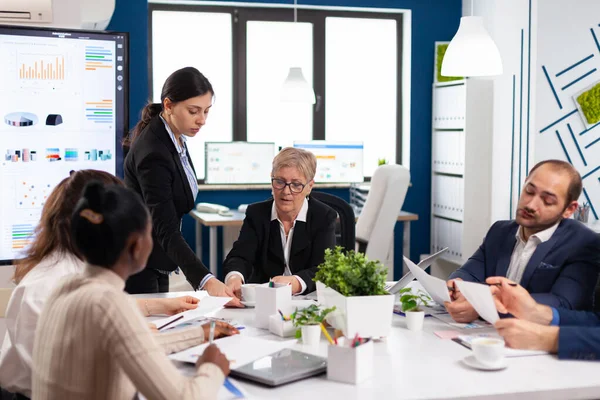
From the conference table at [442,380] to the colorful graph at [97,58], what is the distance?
1.91 meters

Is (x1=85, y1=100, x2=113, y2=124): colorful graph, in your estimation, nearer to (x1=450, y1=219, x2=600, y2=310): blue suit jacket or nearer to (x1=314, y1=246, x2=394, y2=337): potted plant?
(x1=314, y1=246, x2=394, y2=337): potted plant

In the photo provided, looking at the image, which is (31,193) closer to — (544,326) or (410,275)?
(410,275)

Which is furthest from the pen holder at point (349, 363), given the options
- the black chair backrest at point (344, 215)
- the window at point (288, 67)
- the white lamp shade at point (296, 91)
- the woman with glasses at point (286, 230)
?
the window at point (288, 67)

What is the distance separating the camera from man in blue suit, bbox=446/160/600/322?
6.97 ft

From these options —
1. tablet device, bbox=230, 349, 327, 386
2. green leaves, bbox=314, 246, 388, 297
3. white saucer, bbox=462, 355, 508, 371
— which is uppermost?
green leaves, bbox=314, 246, 388, 297

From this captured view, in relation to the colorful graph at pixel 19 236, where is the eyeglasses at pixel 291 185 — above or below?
above

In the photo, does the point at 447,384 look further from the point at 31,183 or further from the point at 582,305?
the point at 31,183

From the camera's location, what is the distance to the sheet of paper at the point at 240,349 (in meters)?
1.72

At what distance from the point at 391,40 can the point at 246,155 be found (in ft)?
5.95

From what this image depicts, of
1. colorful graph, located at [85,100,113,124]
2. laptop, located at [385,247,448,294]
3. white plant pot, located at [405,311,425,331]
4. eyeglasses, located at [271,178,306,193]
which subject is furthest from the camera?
colorful graph, located at [85,100,113,124]

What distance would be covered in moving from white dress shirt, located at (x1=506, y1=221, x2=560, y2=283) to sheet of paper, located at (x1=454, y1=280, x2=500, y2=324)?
1.14 ft

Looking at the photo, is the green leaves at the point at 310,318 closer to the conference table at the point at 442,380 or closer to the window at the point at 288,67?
the conference table at the point at 442,380

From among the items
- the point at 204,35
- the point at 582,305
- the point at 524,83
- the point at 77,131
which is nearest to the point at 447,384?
the point at 582,305

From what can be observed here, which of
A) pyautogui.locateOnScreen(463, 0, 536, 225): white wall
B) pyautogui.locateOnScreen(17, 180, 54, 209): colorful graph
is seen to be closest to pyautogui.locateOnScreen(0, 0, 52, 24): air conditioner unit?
pyautogui.locateOnScreen(17, 180, 54, 209): colorful graph
